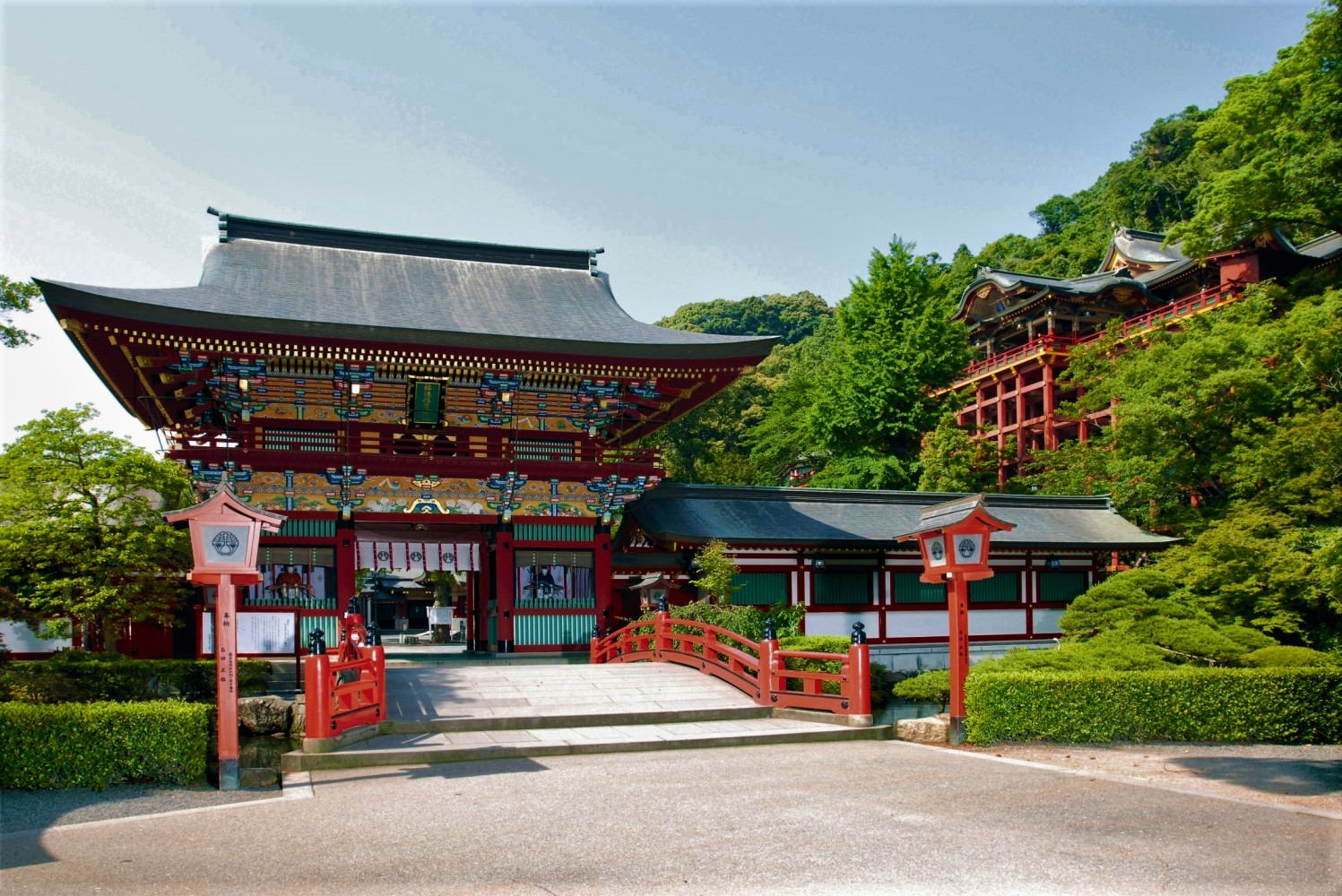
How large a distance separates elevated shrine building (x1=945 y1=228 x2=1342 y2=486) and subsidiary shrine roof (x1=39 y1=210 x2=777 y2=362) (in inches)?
834

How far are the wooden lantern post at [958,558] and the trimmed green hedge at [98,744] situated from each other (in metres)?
9.35

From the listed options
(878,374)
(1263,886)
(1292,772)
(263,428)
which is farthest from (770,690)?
(878,374)

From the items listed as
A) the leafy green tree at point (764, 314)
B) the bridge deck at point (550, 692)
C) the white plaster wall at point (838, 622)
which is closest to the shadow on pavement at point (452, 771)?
the bridge deck at point (550, 692)

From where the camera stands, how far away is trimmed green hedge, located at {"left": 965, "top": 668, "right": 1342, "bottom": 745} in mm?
13562

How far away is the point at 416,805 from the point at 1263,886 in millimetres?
7211

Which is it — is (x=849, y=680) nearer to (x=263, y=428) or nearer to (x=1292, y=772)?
(x=1292, y=772)

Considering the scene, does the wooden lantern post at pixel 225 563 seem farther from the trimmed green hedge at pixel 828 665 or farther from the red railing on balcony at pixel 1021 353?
the red railing on balcony at pixel 1021 353

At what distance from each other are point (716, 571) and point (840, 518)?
18.9ft

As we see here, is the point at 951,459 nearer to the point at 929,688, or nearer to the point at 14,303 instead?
the point at 929,688

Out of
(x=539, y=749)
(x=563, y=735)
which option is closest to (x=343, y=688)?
(x=539, y=749)

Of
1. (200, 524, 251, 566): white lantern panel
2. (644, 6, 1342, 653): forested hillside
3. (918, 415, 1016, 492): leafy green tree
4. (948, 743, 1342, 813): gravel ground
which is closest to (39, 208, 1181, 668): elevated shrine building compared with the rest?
(644, 6, 1342, 653): forested hillside

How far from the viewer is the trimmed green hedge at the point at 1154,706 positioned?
1356cm

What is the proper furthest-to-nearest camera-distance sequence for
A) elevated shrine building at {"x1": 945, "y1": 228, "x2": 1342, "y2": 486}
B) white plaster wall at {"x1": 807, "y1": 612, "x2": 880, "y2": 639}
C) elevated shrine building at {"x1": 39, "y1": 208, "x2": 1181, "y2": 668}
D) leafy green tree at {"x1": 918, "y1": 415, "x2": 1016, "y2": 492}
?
1. elevated shrine building at {"x1": 945, "y1": 228, "x2": 1342, "y2": 486}
2. leafy green tree at {"x1": 918, "y1": 415, "x2": 1016, "y2": 492}
3. white plaster wall at {"x1": 807, "y1": 612, "x2": 880, "y2": 639}
4. elevated shrine building at {"x1": 39, "y1": 208, "x2": 1181, "y2": 668}

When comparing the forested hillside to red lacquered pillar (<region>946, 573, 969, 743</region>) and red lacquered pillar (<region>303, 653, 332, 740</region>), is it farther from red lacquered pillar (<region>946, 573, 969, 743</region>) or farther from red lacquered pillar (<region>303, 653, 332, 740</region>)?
red lacquered pillar (<region>303, 653, 332, 740</region>)
